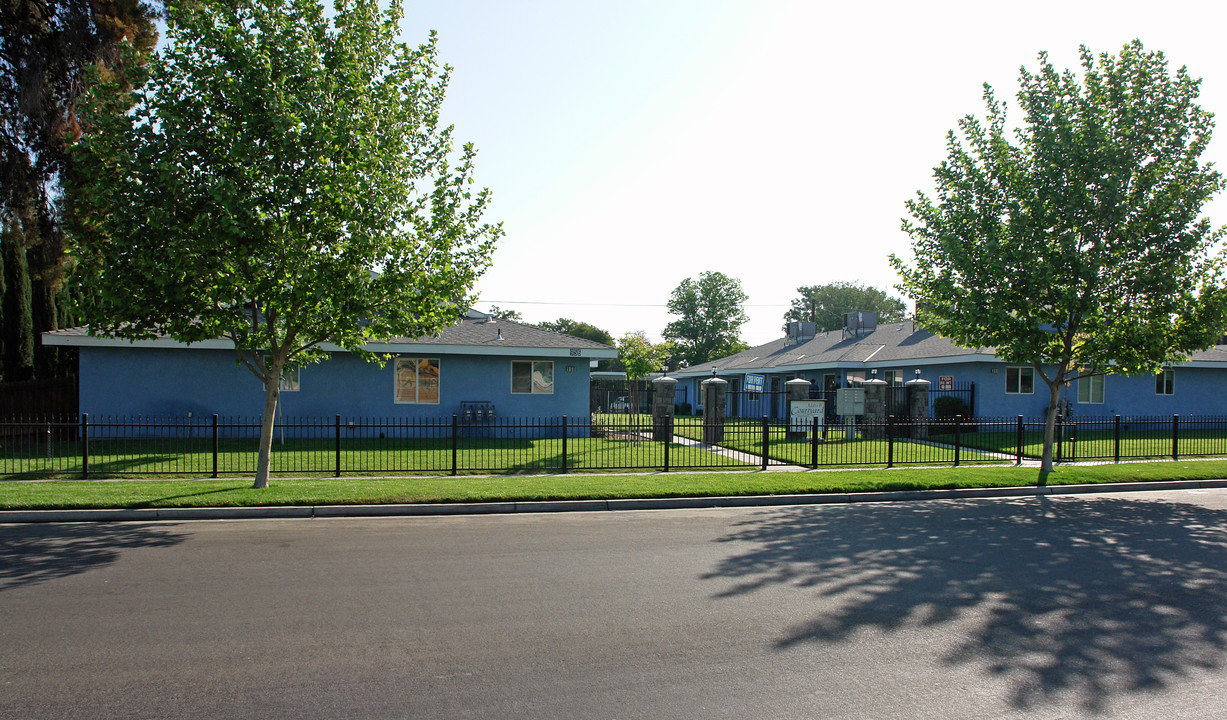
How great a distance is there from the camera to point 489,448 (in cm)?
2000

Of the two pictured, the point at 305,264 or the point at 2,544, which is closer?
the point at 2,544

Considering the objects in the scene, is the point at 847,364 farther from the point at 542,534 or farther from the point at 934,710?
the point at 934,710

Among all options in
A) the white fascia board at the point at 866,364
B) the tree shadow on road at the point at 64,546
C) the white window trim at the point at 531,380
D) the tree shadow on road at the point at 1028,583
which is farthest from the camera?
the white fascia board at the point at 866,364

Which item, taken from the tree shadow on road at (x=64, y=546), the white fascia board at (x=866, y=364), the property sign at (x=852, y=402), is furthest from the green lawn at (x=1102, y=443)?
the tree shadow on road at (x=64, y=546)

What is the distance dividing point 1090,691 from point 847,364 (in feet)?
95.6

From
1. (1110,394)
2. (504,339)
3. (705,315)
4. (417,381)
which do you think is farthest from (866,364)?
(705,315)

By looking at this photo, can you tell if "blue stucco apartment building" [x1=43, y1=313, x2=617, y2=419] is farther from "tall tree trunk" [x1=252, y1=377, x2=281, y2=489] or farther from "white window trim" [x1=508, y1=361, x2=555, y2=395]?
"tall tree trunk" [x1=252, y1=377, x2=281, y2=489]

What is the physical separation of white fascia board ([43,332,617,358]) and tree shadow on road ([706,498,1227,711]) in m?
13.6

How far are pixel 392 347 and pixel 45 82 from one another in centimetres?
1213

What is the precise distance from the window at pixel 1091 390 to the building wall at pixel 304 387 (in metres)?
20.4

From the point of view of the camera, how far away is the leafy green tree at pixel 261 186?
1078cm

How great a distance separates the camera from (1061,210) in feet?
47.7

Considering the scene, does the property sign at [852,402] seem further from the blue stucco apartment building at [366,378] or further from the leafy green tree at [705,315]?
the leafy green tree at [705,315]

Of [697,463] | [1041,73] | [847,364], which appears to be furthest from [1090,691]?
[847,364]
